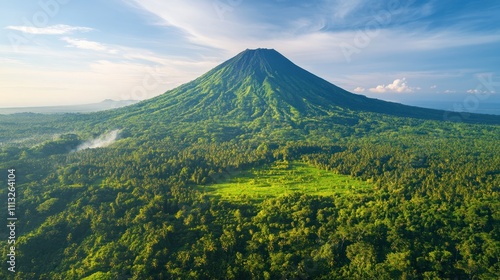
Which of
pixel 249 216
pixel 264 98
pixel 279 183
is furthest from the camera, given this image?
pixel 264 98

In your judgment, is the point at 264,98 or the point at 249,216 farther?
the point at 264,98

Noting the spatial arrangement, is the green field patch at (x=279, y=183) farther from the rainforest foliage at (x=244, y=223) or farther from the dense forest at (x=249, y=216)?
the rainforest foliage at (x=244, y=223)

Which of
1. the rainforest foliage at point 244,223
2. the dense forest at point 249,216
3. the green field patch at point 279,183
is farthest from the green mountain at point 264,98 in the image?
the rainforest foliage at point 244,223

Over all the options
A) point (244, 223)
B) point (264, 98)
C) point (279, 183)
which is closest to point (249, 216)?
point (244, 223)

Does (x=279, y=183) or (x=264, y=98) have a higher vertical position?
(x=264, y=98)

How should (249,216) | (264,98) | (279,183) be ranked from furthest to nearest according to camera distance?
(264,98) → (279,183) → (249,216)

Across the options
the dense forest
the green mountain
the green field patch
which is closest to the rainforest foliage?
the dense forest

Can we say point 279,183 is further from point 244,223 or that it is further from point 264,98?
point 264,98

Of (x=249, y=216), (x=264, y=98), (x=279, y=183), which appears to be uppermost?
(x=264, y=98)
